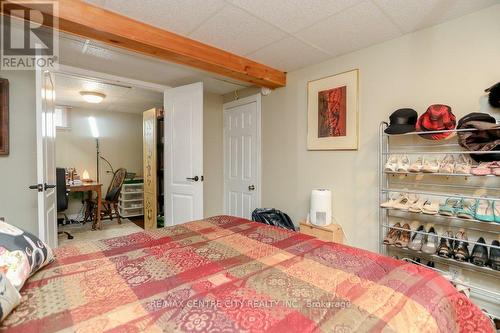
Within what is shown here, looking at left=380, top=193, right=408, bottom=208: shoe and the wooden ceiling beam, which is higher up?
the wooden ceiling beam

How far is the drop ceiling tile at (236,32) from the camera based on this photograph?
186 centimetres

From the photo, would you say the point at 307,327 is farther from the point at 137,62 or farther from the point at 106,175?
the point at 106,175

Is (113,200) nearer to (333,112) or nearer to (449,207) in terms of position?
(333,112)

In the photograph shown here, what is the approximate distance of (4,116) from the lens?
96.4 inches

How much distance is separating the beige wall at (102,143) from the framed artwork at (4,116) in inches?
98.7

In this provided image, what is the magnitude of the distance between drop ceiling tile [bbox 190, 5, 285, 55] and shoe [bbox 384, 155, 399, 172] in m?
1.40

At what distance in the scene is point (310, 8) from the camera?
5.69 feet

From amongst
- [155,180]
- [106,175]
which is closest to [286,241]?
[155,180]

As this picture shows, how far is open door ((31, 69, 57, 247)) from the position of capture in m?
2.01

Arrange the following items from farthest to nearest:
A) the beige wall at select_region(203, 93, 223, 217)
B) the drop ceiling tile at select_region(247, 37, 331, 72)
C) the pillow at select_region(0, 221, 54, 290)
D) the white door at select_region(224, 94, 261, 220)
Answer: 1. the beige wall at select_region(203, 93, 223, 217)
2. the white door at select_region(224, 94, 261, 220)
3. the drop ceiling tile at select_region(247, 37, 331, 72)
4. the pillow at select_region(0, 221, 54, 290)

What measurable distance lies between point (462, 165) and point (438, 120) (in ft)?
1.15

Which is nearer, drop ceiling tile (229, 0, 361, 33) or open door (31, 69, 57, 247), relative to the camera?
drop ceiling tile (229, 0, 361, 33)

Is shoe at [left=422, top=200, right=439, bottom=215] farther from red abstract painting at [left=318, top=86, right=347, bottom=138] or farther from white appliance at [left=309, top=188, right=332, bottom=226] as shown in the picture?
red abstract painting at [left=318, top=86, right=347, bottom=138]

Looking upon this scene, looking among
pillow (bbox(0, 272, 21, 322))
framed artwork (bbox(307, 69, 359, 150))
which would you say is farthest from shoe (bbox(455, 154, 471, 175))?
pillow (bbox(0, 272, 21, 322))
